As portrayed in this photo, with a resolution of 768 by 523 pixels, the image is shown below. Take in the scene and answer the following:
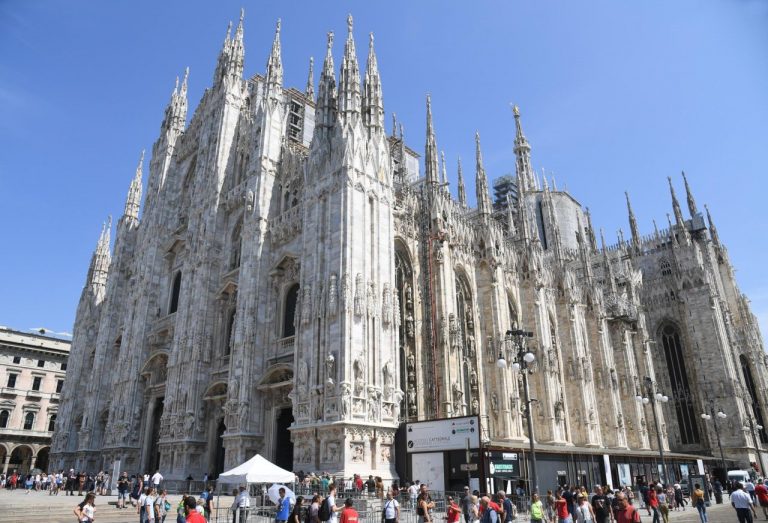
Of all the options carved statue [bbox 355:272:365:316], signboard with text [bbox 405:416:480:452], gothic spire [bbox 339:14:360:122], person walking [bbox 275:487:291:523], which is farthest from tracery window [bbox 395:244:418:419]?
person walking [bbox 275:487:291:523]

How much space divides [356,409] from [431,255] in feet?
38.7

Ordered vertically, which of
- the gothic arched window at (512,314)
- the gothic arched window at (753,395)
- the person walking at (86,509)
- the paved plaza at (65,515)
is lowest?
the paved plaza at (65,515)

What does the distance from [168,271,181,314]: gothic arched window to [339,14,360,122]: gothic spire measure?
67.9ft

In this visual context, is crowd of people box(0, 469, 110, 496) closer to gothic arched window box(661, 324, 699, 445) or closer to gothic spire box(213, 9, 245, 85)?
gothic spire box(213, 9, 245, 85)

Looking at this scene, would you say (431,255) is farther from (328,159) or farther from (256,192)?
(256,192)

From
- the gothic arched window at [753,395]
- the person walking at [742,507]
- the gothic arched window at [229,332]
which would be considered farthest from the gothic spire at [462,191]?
the gothic arched window at [753,395]

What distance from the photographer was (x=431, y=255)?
105ft

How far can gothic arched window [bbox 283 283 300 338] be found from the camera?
1196 inches

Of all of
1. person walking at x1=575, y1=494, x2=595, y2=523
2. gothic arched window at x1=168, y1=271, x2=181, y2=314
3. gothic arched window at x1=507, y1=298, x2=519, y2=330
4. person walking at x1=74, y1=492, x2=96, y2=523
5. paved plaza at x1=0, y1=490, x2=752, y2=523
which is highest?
gothic arched window at x1=168, y1=271, x2=181, y2=314

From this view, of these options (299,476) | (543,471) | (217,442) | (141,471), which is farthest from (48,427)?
(543,471)

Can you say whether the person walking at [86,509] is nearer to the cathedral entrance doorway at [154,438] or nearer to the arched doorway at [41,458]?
the cathedral entrance doorway at [154,438]

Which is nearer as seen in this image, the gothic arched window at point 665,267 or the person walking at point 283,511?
the person walking at point 283,511

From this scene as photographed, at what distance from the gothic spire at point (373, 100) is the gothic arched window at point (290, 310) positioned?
10.4 meters

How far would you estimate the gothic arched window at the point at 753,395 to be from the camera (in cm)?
5147
